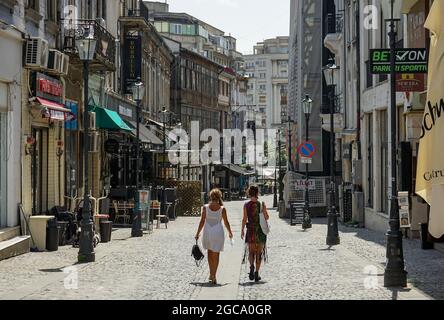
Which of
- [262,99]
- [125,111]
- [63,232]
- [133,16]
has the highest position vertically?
[262,99]

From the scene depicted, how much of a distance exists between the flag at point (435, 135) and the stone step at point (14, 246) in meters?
10.8

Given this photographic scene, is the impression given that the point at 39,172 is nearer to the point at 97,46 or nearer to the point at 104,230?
the point at 104,230

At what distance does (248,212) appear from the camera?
15391 mm

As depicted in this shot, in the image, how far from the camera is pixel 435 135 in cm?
955

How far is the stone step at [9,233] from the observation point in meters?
19.1

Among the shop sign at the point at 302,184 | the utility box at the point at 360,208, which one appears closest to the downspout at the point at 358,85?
the utility box at the point at 360,208

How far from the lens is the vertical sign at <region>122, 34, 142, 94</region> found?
40.6 m

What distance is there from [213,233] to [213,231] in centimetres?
5

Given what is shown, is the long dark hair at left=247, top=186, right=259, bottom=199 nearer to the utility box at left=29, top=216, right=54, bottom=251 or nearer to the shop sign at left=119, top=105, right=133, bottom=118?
the utility box at left=29, top=216, right=54, bottom=251

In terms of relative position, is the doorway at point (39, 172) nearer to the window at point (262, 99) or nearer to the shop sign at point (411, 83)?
the shop sign at point (411, 83)

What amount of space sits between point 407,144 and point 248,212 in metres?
10.2

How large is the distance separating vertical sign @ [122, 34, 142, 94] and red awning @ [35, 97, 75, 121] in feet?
54.5

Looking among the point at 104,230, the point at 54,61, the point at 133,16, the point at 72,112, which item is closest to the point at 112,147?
the point at 72,112
